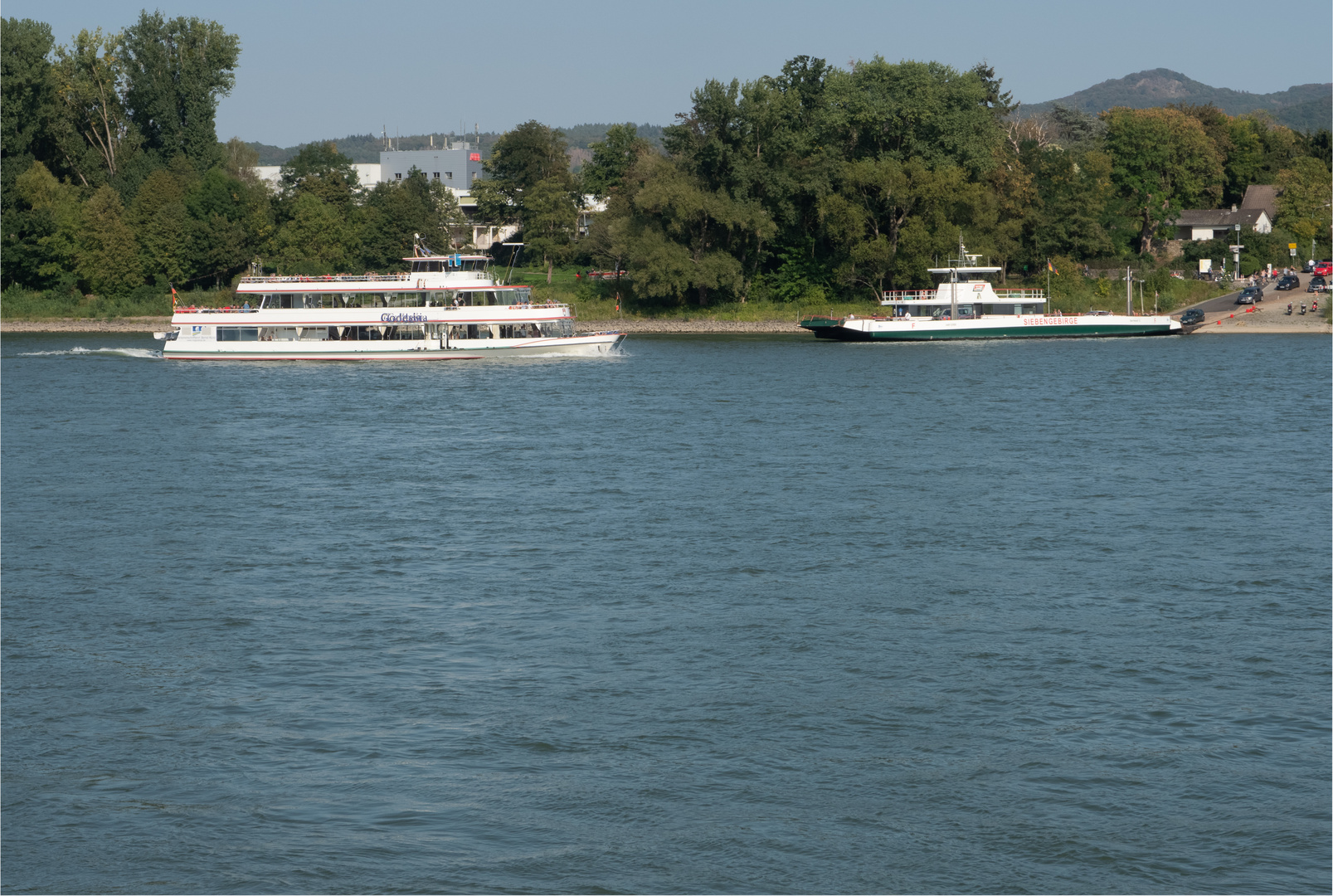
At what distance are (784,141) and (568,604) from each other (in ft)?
230

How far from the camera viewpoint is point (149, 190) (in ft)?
325

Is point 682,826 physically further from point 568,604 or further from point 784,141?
point 784,141

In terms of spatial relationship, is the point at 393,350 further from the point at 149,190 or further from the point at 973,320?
the point at 149,190

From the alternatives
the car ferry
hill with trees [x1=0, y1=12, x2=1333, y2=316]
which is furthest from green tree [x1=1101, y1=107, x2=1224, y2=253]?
the car ferry

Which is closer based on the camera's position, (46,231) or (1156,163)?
(46,231)

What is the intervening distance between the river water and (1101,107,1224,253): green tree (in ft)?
247

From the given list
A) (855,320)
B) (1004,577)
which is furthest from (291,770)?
(855,320)

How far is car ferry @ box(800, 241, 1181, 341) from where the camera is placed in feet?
262

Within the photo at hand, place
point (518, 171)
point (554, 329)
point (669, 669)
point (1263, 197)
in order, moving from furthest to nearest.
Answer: point (1263, 197), point (518, 171), point (554, 329), point (669, 669)

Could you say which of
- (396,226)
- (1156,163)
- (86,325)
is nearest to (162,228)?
(86,325)

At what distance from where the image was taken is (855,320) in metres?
81.4

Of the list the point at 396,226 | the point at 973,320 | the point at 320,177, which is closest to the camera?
the point at 973,320

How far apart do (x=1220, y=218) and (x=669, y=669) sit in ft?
357

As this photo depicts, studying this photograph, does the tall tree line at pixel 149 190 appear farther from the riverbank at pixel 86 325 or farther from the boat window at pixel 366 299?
the boat window at pixel 366 299
